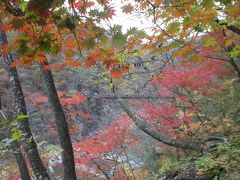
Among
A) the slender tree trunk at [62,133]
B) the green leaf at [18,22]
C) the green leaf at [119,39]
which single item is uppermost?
the slender tree trunk at [62,133]

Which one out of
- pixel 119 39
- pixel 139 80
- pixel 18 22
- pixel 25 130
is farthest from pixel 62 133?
pixel 139 80

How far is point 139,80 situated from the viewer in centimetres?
2186

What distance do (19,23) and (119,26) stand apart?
3.25 ft

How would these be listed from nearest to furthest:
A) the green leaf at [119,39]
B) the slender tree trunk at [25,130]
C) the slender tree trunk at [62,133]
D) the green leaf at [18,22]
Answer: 1. the green leaf at [119,39]
2. the green leaf at [18,22]
3. the slender tree trunk at [25,130]
4. the slender tree trunk at [62,133]

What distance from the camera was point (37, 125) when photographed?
2192 centimetres

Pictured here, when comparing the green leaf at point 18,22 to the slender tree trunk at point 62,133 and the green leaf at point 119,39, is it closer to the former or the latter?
the green leaf at point 119,39

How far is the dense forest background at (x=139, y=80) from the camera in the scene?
3.30 meters

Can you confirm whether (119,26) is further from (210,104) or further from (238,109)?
(210,104)

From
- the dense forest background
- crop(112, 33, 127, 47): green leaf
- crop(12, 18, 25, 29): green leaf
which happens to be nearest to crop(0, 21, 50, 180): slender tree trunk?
the dense forest background

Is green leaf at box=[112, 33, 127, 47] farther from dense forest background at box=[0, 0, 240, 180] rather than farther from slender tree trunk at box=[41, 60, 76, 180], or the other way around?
slender tree trunk at box=[41, 60, 76, 180]

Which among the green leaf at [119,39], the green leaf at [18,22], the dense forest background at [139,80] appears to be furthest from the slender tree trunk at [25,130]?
the green leaf at [119,39]

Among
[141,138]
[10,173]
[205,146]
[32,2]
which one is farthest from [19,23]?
[141,138]

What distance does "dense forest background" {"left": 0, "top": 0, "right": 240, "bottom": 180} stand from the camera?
3297mm

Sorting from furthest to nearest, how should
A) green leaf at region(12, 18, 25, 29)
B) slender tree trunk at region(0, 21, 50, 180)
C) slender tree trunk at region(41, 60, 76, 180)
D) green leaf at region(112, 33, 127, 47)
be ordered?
slender tree trunk at region(41, 60, 76, 180) < slender tree trunk at region(0, 21, 50, 180) < green leaf at region(12, 18, 25, 29) < green leaf at region(112, 33, 127, 47)
